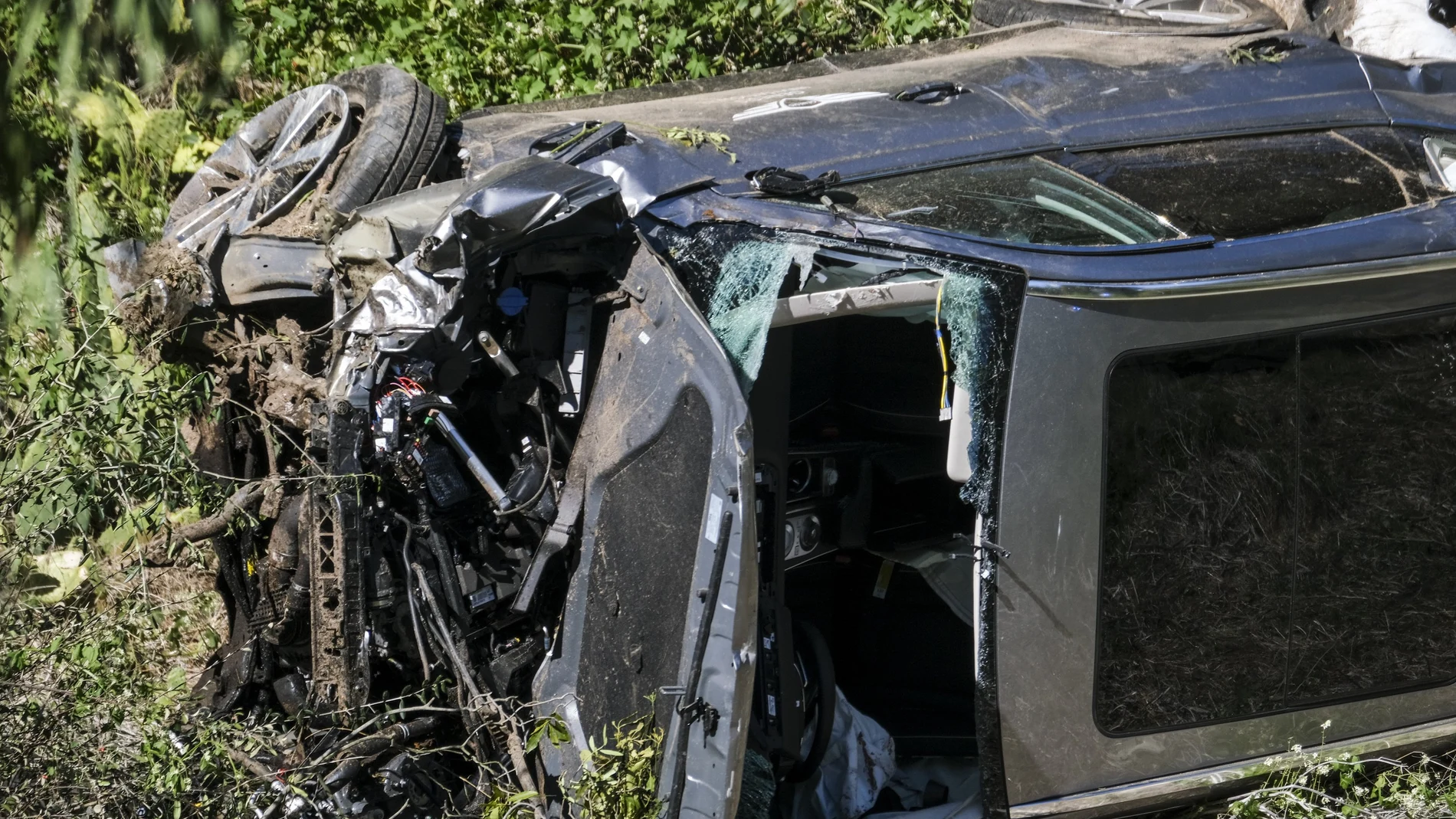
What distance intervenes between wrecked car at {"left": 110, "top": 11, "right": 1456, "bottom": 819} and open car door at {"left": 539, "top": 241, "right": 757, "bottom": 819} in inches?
0.4

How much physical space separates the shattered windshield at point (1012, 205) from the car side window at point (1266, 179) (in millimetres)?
87

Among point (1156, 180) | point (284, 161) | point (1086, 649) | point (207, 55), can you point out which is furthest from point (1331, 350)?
point (207, 55)

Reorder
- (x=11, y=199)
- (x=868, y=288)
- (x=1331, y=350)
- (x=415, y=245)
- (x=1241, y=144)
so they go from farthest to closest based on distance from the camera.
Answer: (x=11, y=199), (x=1241, y=144), (x=415, y=245), (x=1331, y=350), (x=868, y=288)

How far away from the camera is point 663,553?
2.91 meters

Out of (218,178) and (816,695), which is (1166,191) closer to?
(816,695)

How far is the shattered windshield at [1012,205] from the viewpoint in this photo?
3.13 m

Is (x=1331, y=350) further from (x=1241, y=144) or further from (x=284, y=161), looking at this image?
(x=284, y=161)

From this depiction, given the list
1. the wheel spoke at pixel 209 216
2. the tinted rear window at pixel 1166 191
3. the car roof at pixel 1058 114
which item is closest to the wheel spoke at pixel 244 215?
the wheel spoke at pixel 209 216

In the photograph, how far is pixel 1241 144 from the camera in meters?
3.72

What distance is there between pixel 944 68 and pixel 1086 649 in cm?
216

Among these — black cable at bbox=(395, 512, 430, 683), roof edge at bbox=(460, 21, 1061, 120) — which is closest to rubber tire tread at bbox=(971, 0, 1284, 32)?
roof edge at bbox=(460, 21, 1061, 120)

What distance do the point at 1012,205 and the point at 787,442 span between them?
88 cm

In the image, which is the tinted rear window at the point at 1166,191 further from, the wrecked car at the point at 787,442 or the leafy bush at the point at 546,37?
the leafy bush at the point at 546,37

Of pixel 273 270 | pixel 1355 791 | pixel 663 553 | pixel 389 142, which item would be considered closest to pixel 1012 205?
pixel 663 553
